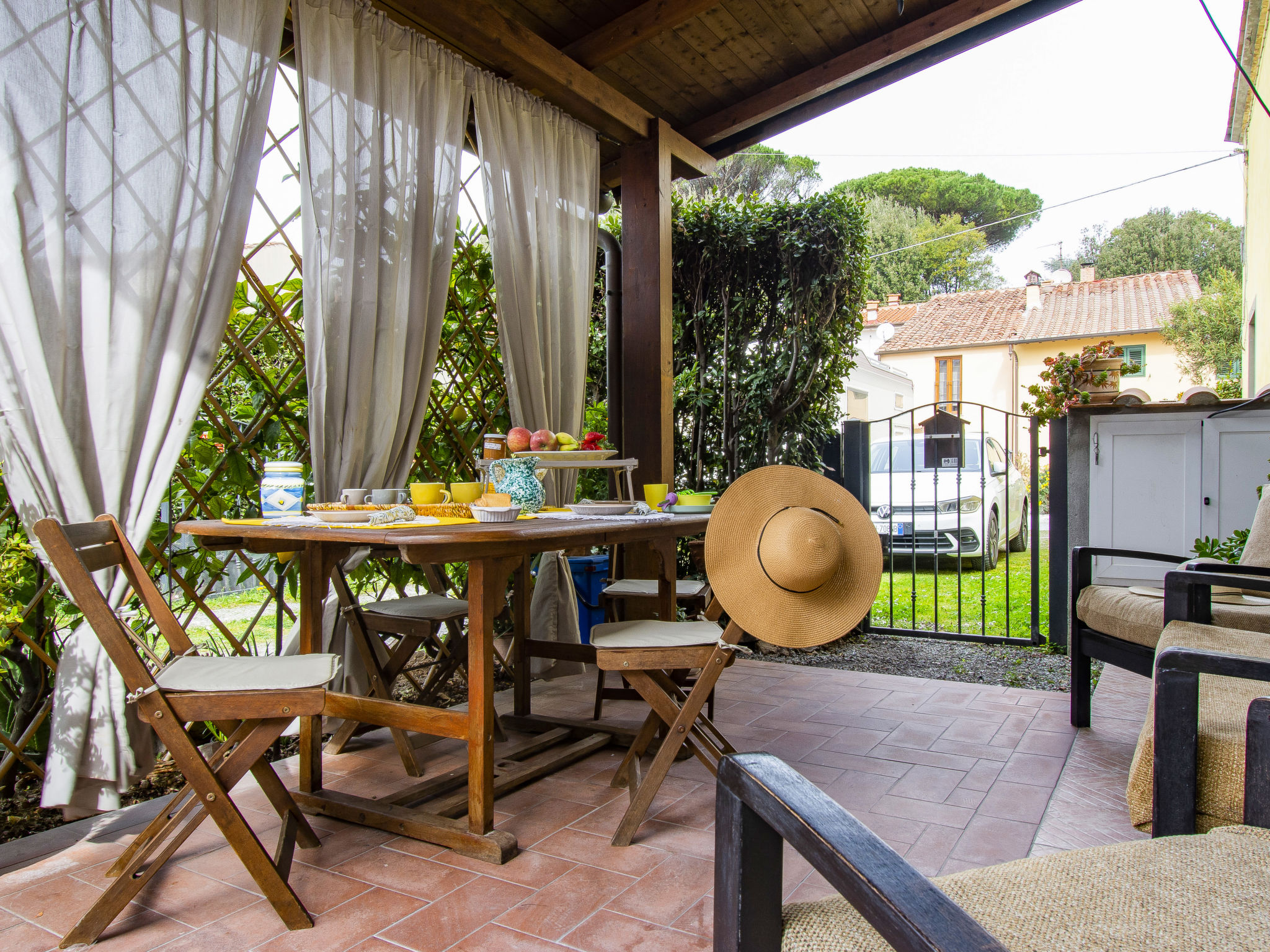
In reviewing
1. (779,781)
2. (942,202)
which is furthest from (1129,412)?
(942,202)

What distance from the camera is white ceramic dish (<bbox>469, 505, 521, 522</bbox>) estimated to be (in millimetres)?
2021

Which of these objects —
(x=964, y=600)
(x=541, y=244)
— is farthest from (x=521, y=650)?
(x=964, y=600)

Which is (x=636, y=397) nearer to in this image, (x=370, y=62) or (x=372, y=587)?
(x=372, y=587)

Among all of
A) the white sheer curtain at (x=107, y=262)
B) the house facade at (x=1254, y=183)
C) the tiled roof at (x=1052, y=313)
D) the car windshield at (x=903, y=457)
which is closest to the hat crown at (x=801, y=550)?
the white sheer curtain at (x=107, y=262)

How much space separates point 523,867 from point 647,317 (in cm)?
273

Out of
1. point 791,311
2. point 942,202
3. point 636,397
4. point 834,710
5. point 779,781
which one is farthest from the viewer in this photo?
point 942,202

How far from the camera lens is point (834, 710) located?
3.05 metres

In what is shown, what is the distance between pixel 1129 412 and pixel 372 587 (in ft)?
11.2

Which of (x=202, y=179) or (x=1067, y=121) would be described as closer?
(x=202, y=179)

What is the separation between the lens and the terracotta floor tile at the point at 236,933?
1.48 metres

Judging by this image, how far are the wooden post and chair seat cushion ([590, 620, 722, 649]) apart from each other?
1689 millimetres

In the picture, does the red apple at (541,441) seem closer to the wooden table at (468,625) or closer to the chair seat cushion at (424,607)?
the wooden table at (468,625)

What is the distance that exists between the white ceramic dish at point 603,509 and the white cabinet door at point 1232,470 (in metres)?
2.74

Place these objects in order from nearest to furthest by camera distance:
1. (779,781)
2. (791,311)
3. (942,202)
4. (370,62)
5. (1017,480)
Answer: (779,781) < (370,62) < (791,311) < (1017,480) < (942,202)
